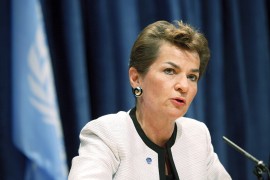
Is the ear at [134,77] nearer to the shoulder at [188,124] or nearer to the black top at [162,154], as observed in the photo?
the black top at [162,154]

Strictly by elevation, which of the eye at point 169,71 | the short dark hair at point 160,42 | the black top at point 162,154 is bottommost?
the black top at point 162,154

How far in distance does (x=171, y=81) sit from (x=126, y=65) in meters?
0.99

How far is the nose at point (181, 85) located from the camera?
158cm

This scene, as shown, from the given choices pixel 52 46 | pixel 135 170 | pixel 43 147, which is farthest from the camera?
pixel 52 46

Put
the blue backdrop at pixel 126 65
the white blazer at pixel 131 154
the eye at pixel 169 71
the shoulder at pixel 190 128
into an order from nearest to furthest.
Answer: the white blazer at pixel 131 154 → the eye at pixel 169 71 → the shoulder at pixel 190 128 → the blue backdrop at pixel 126 65

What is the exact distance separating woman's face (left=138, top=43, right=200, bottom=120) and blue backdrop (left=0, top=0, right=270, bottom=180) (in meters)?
0.76

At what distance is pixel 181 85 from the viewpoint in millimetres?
1575

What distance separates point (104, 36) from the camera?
250 centimetres

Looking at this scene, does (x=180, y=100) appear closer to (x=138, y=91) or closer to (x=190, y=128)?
(x=138, y=91)

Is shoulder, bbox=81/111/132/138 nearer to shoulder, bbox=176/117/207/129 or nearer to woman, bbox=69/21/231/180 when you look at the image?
woman, bbox=69/21/231/180

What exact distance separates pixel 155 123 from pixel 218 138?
4.59 feet

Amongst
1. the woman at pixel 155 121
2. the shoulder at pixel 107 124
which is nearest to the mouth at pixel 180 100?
the woman at pixel 155 121

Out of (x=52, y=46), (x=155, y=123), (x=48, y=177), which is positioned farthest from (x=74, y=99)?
(x=155, y=123)

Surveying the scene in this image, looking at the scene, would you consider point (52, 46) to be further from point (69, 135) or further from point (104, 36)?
point (69, 135)
